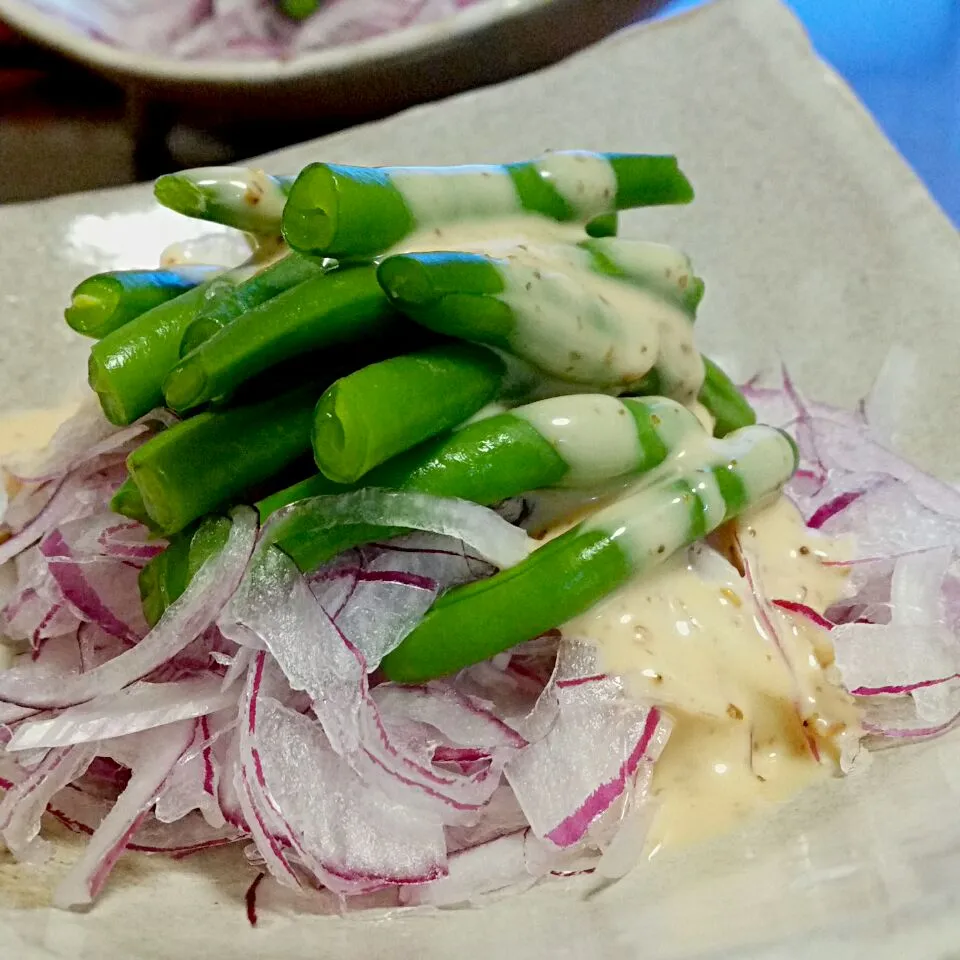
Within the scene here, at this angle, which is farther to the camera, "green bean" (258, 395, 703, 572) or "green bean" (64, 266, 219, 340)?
"green bean" (64, 266, 219, 340)

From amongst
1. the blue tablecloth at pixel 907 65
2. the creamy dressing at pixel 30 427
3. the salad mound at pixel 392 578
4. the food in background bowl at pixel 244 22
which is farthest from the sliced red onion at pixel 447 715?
the blue tablecloth at pixel 907 65

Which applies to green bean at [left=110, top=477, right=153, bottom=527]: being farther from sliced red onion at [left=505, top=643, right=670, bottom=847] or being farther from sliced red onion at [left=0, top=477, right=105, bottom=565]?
sliced red onion at [left=505, top=643, right=670, bottom=847]

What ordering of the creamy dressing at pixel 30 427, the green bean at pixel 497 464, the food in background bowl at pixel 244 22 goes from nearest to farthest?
the green bean at pixel 497 464 → the creamy dressing at pixel 30 427 → the food in background bowl at pixel 244 22

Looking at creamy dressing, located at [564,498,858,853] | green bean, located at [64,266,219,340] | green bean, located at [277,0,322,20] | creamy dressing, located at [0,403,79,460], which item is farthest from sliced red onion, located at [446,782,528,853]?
green bean, located at [277,0,322,20]

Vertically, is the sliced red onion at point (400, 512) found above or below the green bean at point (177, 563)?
above

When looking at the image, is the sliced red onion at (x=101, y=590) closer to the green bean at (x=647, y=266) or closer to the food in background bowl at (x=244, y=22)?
the green bean at (x=647, y=266)

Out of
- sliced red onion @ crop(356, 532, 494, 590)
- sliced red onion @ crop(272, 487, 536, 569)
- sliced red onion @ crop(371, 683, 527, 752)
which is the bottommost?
sliced red onion @ crop(371, 683, 527, 752)
